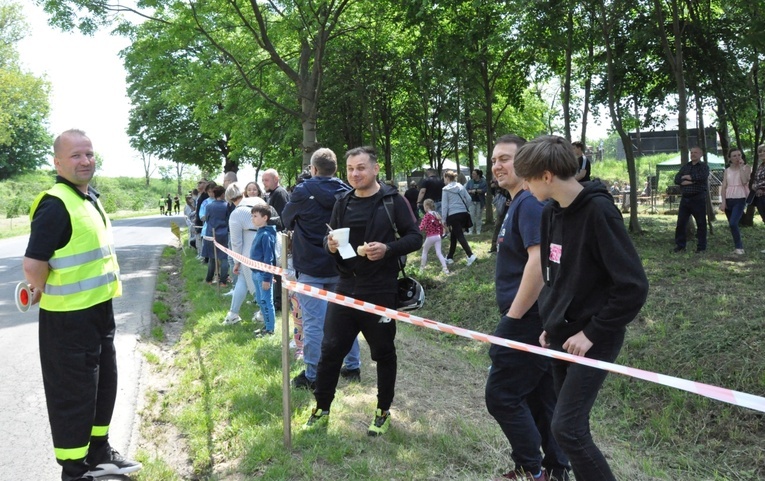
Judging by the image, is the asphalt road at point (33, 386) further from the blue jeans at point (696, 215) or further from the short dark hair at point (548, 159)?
the blue jeans at point (696, 215)

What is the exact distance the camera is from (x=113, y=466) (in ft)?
13.5

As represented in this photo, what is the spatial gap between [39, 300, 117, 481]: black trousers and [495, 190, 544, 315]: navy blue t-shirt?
2.43 m

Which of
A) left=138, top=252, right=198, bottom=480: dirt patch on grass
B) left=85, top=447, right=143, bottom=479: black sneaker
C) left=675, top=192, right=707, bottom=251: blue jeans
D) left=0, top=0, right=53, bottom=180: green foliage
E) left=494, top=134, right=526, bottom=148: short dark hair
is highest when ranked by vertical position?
left=0, top=0, right=53, bottom=180: green foliage

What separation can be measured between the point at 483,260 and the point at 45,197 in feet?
35.1

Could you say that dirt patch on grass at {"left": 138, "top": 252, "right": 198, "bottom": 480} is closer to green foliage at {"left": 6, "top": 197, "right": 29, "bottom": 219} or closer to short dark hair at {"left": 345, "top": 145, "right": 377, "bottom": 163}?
short dark hair at {"left": 345, "top": 145, "right": 377, "bottom": 163}

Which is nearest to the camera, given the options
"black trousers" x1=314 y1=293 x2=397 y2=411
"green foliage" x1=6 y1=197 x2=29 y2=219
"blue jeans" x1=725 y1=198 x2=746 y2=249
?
"black trousers" x1=314 y1=293 x2=397 y2=411

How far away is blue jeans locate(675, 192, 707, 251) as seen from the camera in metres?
11.3

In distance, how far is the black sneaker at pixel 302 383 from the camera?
18.7ft

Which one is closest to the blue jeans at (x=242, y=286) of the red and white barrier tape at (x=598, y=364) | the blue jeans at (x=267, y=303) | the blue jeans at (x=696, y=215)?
the blue jeans at (x=267, y=303)

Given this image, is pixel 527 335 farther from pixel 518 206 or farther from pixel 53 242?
pixel 53 242

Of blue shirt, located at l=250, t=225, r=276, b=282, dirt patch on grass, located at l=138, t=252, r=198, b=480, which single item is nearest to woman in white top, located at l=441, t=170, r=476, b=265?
dirt patch on grass, located at l=138, t=252, r=198, b=480

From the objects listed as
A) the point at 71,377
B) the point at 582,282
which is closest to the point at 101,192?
the point at 71,377

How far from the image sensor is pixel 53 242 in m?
3.69

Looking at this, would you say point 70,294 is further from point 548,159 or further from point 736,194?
point 736,194
